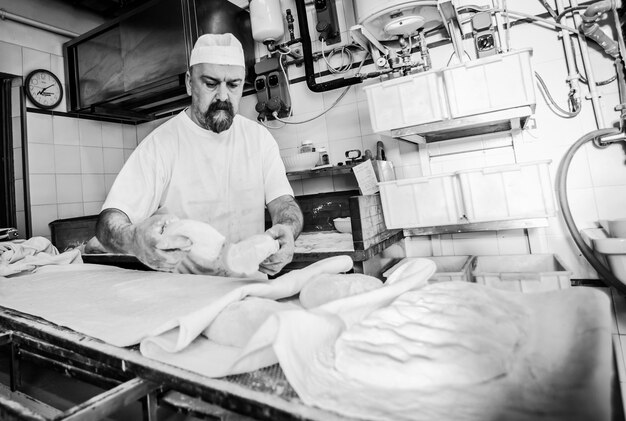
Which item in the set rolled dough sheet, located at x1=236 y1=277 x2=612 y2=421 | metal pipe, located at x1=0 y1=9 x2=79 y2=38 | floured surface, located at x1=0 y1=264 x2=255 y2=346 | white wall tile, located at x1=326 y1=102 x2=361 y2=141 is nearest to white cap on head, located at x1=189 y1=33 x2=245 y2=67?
white wall tile, located at x1=326 y1=102 x2=361 y2=141

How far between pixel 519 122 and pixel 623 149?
0.65m

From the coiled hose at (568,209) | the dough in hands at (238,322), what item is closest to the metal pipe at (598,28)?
the coiled hose at (568,209)

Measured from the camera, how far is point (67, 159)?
3611mm

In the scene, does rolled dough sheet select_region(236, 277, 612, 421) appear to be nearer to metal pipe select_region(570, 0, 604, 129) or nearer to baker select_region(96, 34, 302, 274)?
baker select_region(96, 34, 302, 274)

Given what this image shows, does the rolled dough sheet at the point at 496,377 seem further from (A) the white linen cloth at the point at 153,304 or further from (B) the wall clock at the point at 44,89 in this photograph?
(B) the wall clock at the point at 44,89

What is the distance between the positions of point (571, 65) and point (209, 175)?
2405mm

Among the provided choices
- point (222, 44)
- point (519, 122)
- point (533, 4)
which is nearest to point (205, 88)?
point (222, 44)

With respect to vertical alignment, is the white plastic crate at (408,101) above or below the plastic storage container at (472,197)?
above

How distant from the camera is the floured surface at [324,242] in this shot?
1910 millimetres

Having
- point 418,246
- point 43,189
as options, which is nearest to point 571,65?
point 418,246

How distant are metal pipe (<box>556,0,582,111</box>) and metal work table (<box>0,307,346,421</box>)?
2.56 m

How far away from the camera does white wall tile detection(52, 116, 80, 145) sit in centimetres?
356

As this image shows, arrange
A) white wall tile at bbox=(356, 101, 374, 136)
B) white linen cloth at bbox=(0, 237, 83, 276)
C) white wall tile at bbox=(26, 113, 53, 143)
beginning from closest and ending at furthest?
white linen cloth at bbox=(0, 237, 83, 276)
white wall tile at bbox=(356, 101, 374, 136)
white wall tile at bbox=(26, 113, 53, 143)

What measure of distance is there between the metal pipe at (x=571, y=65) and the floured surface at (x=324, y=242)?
170 cm
